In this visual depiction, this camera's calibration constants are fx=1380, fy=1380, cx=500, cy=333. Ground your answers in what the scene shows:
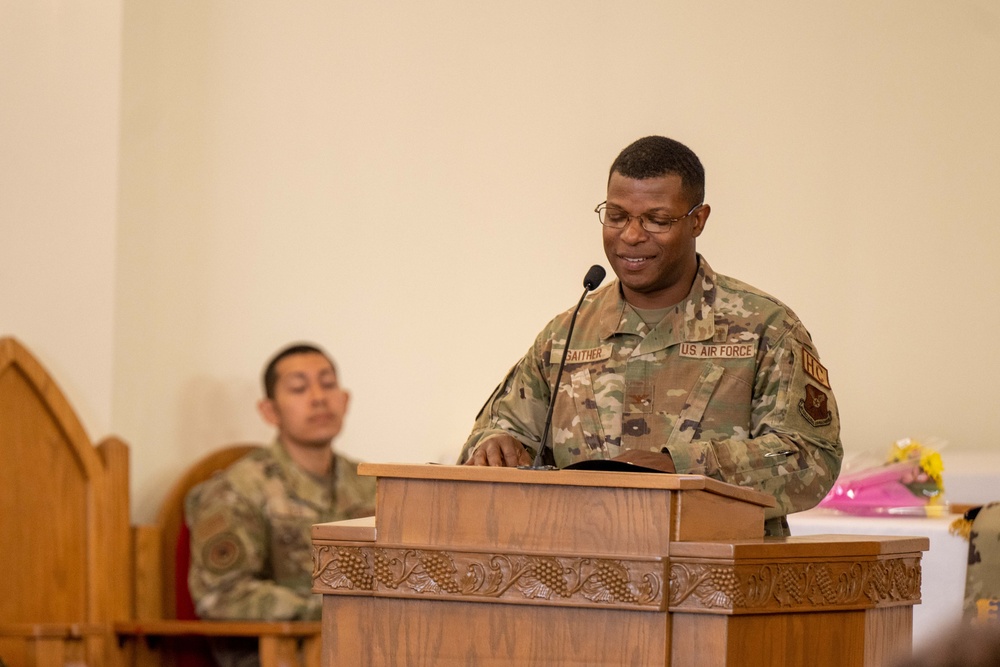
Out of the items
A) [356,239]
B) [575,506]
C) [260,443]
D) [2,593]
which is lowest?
[2,593]

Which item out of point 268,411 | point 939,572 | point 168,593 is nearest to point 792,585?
point 939,572

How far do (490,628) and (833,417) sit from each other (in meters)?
0.91

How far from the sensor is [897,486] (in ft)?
13.6

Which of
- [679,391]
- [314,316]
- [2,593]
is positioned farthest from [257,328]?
[679,391]

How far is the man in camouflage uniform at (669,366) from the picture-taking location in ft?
8.74

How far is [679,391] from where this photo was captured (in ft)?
9.07

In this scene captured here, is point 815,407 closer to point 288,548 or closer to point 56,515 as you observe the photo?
point 288,548

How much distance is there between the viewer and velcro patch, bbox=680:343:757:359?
8.98ft

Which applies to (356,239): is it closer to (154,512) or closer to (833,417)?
(154,512)

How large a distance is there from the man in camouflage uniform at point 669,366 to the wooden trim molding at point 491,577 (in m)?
0.43

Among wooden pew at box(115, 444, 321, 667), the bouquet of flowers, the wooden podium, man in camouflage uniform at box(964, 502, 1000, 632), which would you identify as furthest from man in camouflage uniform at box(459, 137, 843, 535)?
wooden pew at box(115, 444, 321, 667)

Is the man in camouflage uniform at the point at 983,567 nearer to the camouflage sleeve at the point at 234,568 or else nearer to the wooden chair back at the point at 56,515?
the camouflage sleeve at the point at 234,568

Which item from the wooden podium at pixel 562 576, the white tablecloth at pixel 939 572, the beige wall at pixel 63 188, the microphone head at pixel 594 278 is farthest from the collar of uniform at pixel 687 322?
the beige wall at pixel 63 188

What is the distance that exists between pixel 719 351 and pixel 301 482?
8.54 ft
